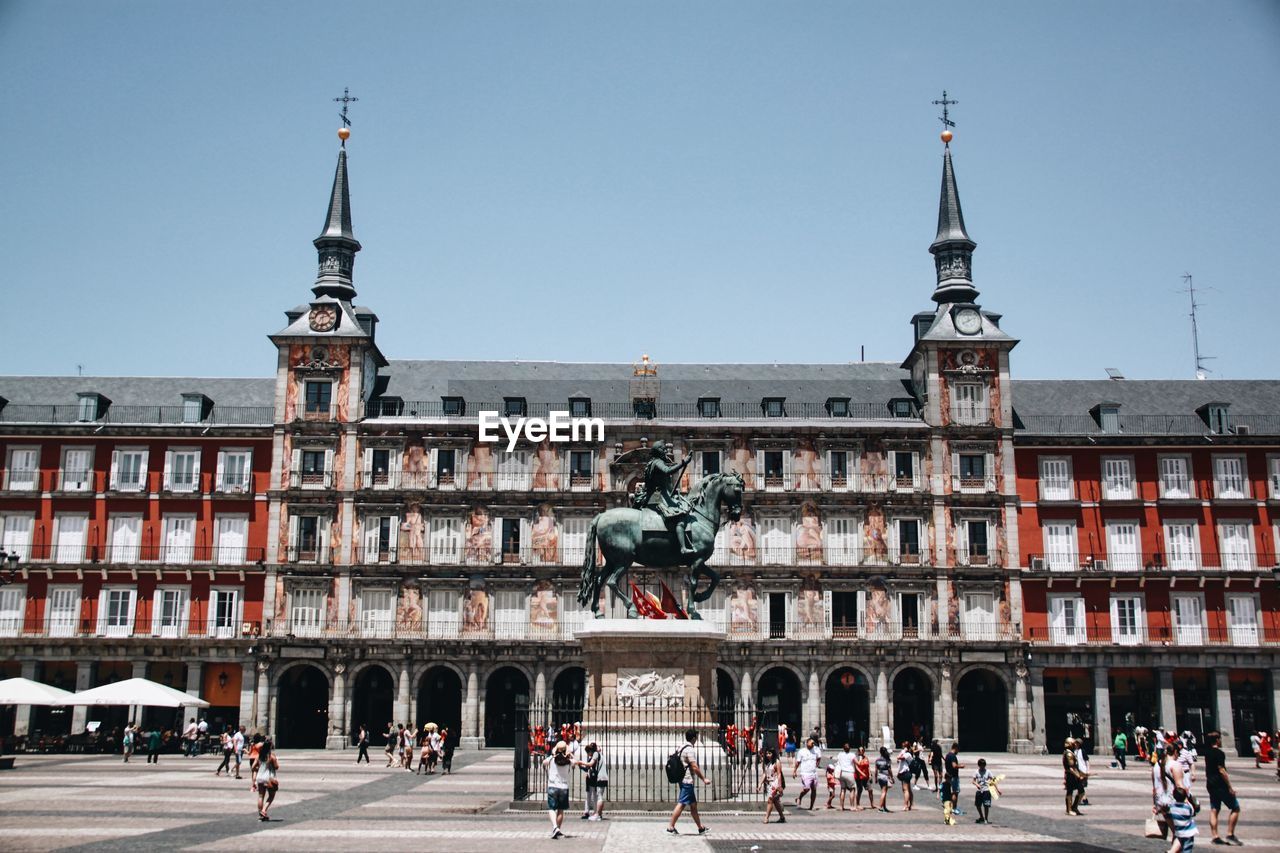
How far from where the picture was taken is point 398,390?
64.2 m

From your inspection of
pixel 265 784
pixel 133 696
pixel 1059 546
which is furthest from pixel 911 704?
pixel 265 784

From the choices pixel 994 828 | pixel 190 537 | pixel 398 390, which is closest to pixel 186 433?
pixel 190 537

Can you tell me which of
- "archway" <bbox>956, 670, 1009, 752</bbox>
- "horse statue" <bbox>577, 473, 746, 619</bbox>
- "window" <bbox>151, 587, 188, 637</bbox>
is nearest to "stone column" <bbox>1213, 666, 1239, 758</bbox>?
"archway" <bbox>956, 670, 1009, 752</bbox>

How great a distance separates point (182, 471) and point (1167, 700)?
47.3 m

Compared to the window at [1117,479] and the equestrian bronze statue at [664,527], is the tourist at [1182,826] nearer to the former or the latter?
the equestrian bronze statue at [664,527]

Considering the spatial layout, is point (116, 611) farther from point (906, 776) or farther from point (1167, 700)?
point (1167, 700)

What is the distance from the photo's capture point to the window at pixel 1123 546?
58844mm

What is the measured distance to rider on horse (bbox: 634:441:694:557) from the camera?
92.4 ft

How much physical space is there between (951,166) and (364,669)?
4029 cm

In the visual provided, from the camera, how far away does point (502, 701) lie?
6009 cm

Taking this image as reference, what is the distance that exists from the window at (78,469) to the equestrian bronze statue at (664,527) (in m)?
39.8

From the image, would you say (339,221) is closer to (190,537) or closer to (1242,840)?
(190,537)

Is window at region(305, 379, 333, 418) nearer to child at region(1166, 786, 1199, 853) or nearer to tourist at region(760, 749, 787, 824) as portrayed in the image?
tourist at region(760, 749, 787, 824)

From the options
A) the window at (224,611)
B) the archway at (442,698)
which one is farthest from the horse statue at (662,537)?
the window at (224,611)
